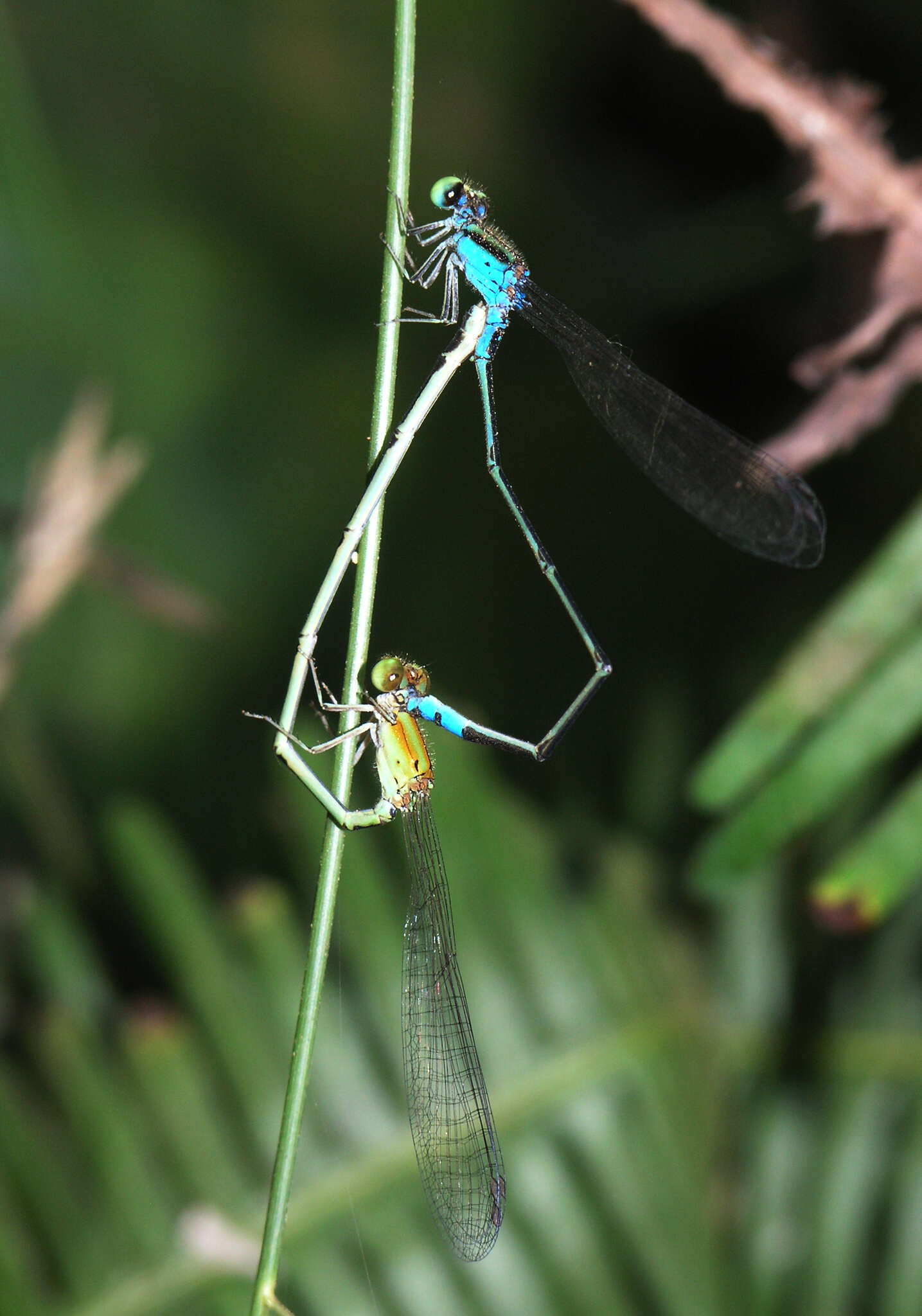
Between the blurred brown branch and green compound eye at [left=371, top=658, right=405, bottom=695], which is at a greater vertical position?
the blurred brown branch

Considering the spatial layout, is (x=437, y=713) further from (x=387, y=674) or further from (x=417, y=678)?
(x=387, y=674)

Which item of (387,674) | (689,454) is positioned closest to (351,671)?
(387,674)

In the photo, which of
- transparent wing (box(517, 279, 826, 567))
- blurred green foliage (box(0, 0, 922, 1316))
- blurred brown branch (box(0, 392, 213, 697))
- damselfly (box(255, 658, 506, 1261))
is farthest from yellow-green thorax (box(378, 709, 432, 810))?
blurred brown branch (box(0, 392, 213, 697))

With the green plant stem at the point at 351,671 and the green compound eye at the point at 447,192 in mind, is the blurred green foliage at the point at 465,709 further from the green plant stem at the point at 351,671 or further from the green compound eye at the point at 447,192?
the green plant stem at the point at 351,671

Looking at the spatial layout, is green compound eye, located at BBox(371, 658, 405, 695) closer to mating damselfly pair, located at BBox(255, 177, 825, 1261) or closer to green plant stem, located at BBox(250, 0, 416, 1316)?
mating damselfly pair, located at BBox(255, 177, 825, 1261)

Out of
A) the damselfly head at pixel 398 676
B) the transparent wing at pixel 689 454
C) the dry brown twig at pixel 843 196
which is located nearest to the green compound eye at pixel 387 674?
the damselfly head at pixel 398 676

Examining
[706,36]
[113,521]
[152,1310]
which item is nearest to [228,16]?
[113,521]

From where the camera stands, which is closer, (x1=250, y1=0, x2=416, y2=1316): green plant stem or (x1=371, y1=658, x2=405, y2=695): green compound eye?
(x1=250, y1=0, x2=416, y2=1316): green plant stem
